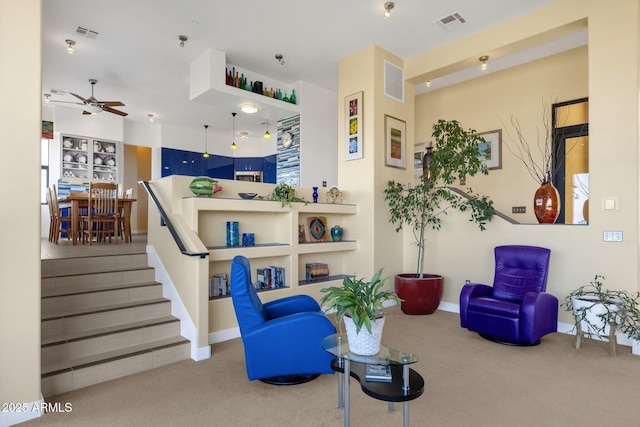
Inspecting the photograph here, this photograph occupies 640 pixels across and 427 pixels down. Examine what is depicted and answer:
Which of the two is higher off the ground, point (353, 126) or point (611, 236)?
point (353, 126)

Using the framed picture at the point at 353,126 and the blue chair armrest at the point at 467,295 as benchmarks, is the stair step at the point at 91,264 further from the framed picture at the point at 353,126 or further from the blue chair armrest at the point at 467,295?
the blue chair armrest at the point at 467,295

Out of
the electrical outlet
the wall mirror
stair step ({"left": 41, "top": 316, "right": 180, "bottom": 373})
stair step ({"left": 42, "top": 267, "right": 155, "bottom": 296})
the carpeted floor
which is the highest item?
the wall mirror

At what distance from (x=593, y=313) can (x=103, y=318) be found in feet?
15.1

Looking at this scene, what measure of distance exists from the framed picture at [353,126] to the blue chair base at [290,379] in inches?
131

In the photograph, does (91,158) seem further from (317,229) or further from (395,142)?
(395,142)

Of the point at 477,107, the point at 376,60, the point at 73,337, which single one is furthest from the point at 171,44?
the point at 477,107

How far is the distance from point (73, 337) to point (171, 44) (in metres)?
4.04

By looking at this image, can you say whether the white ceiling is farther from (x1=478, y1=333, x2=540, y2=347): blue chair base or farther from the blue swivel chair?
(x1=478, y1=333, x2=540, y2=347): blue chair base

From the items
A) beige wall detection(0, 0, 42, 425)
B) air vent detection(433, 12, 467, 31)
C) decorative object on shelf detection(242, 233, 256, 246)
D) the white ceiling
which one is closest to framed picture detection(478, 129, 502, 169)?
the white ceiling

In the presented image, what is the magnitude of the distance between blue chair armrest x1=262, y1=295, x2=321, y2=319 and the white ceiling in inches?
133

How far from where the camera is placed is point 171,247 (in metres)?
3.99

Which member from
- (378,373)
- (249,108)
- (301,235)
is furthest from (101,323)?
(249,108)

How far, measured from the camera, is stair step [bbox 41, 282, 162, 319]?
11.1ft

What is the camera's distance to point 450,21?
15.6 ft
